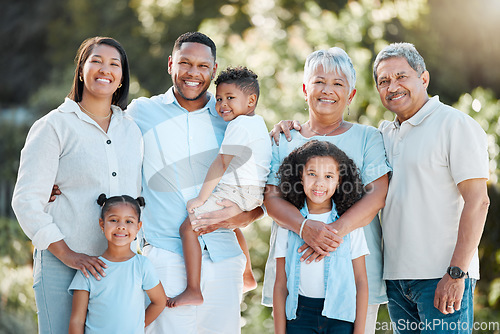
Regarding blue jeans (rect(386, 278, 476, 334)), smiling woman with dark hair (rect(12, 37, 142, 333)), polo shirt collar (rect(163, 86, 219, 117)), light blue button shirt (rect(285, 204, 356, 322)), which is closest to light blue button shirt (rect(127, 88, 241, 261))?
polo shirt collar (rect(163, 86, 219, 117))

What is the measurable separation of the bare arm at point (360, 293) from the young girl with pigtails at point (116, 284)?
0.98 m

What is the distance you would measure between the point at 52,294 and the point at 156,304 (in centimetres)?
49

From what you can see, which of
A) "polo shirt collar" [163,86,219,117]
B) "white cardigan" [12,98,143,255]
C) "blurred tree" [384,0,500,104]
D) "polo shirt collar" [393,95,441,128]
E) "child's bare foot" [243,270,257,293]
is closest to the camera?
"white cardigan" [12,98,143,255]

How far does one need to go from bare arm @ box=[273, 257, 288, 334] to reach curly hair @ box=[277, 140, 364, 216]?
1.08 feet

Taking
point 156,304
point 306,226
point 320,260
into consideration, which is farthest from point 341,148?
point 156,304

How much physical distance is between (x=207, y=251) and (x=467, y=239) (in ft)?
4.34

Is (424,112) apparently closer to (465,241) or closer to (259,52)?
(465,241)

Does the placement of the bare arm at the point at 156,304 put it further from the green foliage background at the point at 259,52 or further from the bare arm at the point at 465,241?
the green foliage background at the point at 259,52

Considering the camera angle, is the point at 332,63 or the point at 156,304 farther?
the point at 332,63

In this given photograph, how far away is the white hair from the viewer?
3068 mm

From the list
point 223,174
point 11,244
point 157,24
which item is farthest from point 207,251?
point 157,24

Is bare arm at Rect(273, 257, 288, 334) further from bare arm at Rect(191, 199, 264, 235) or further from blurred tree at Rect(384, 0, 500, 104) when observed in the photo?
blurred tree at Rect(384, 0, 500, 104)

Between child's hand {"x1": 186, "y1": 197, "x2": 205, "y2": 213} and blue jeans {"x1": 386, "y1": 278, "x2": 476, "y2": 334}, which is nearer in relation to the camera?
blue jeans {"x1": 386, "y1": 278, "x2": 476, "y2": 334}

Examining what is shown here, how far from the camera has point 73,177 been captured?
8.96 feet
